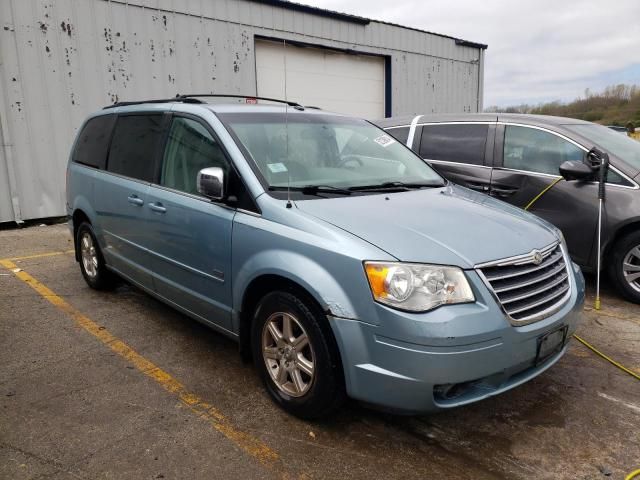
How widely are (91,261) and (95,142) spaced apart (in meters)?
1.12

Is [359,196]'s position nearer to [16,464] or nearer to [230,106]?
[230,106]

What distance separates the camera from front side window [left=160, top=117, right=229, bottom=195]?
10.6 feet

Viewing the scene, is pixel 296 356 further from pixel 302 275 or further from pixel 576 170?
pixel 576 170

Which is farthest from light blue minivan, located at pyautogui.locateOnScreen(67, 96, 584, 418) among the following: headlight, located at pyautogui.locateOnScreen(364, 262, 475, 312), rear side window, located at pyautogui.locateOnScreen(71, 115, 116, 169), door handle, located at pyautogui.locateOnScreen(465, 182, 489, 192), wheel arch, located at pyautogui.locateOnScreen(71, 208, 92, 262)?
door handle, located at pyautogui.locateOnScreen(465, 182, 489, 192)

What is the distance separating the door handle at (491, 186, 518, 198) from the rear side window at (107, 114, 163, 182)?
325 centimetres

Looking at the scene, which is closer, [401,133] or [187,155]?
[187,155]

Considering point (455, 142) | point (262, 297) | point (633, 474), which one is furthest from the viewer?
point (455, 142)

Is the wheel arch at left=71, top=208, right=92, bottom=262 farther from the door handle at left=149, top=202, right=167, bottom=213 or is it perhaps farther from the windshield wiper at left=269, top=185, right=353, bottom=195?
the windshield wiper at left=269, top=185, right=353, bottom=195

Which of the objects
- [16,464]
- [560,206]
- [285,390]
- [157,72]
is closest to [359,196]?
[285,390]

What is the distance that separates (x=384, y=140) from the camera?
3.97 metres

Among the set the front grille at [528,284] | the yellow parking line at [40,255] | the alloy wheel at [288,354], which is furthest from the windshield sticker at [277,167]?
the yellow parking line at [40,255]

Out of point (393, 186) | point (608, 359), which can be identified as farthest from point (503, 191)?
point (393, 186)

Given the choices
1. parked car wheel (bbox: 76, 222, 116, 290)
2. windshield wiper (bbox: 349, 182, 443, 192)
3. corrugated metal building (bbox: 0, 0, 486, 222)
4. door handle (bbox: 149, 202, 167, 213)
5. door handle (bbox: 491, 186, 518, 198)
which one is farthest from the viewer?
corrugated metal building (bbox: 0, 0, 486, 222)

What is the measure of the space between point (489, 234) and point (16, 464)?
256cm
